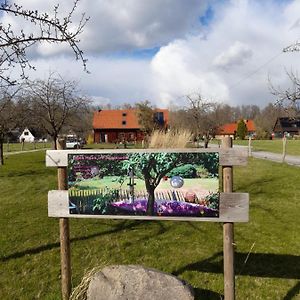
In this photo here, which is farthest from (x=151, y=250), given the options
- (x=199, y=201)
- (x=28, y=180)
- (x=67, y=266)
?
(x=28, y=180)

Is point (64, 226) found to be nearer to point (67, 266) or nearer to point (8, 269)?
point (67, 266)

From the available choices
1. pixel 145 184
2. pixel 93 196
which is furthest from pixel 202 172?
pixel 93 196

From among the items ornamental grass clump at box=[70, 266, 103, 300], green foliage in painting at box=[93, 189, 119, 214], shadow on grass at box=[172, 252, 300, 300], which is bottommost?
shadow on grass at box=[172, 252, 300, 300]

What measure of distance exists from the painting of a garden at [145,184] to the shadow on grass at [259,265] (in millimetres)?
1625

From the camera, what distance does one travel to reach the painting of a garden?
418 cm

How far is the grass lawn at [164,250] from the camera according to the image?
5053 millimetres

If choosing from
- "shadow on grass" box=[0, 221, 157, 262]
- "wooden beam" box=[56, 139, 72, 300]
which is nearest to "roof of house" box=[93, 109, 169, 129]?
"shadow on grass" box=[0, 221, 157, 262]

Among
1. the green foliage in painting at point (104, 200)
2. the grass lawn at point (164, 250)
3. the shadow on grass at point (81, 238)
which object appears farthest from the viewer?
the shadow on grass at point (81, 238)

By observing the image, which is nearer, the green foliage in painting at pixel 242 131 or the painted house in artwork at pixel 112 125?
the painted house in artwork at pixel 112 125

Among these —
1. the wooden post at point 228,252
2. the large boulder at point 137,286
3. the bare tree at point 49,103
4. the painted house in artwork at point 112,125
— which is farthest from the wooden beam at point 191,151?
the painted house in artwork at point 112,125

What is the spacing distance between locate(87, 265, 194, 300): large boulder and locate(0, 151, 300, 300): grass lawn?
788mm

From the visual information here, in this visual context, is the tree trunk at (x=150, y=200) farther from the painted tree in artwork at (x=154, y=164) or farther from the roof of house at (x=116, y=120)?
the roof of house at (x=116, y=120)

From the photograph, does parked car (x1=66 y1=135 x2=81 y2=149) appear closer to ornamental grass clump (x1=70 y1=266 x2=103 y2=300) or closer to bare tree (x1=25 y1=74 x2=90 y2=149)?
bare tree (x1=25 y1=74 x2=90 y2=149)

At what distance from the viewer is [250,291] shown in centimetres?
483
